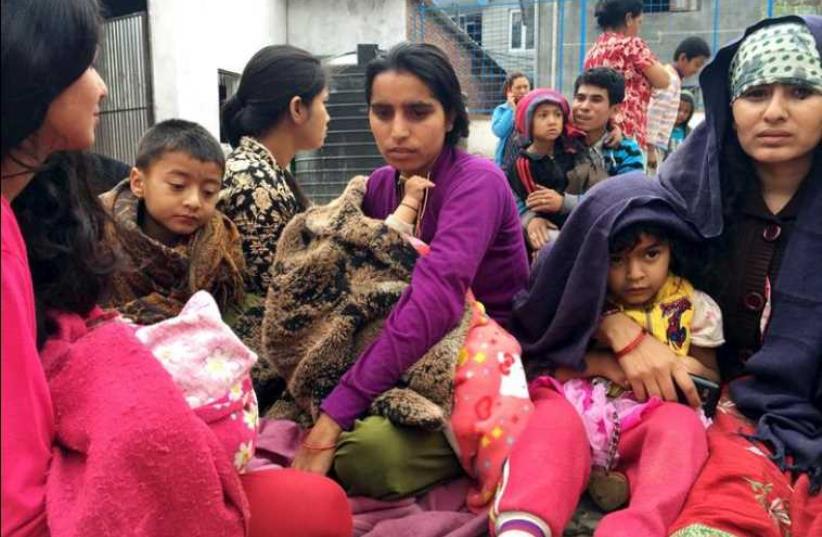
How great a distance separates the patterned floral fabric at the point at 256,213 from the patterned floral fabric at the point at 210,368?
104cm

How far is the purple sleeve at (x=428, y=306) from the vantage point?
199 cm

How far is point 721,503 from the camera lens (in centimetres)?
167

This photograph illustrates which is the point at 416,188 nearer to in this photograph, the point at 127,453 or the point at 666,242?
the point at 666,242

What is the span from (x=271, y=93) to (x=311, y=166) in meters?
7.28

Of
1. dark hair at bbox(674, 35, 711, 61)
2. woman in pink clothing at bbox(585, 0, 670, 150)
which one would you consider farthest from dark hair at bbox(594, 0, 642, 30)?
dark hair at bbox(674, 35, 711, 61)

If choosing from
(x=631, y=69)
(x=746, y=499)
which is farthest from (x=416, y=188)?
(x=631, y=69)

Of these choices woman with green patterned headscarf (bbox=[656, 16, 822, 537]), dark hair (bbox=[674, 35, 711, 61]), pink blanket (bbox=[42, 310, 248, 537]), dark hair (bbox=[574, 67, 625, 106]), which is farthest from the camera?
dark hair (bbox=[674, 35, 711, 61])

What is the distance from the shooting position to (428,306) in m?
2.01

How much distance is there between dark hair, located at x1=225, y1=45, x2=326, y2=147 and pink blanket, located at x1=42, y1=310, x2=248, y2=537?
164cm

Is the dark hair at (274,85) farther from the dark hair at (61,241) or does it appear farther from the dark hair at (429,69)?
the dark hair at (61,241)

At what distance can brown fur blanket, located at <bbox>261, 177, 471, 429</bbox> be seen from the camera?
2074 millimetres

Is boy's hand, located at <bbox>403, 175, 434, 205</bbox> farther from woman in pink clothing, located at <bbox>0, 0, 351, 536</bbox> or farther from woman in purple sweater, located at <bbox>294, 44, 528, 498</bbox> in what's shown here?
woman in pink clothing, located at <bbox>0, 0, 351, 536</bbox>

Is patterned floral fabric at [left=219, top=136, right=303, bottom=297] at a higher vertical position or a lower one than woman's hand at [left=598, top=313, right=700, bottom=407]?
higher

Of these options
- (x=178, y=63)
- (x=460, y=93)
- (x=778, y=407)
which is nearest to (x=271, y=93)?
(x=460, y=93)
